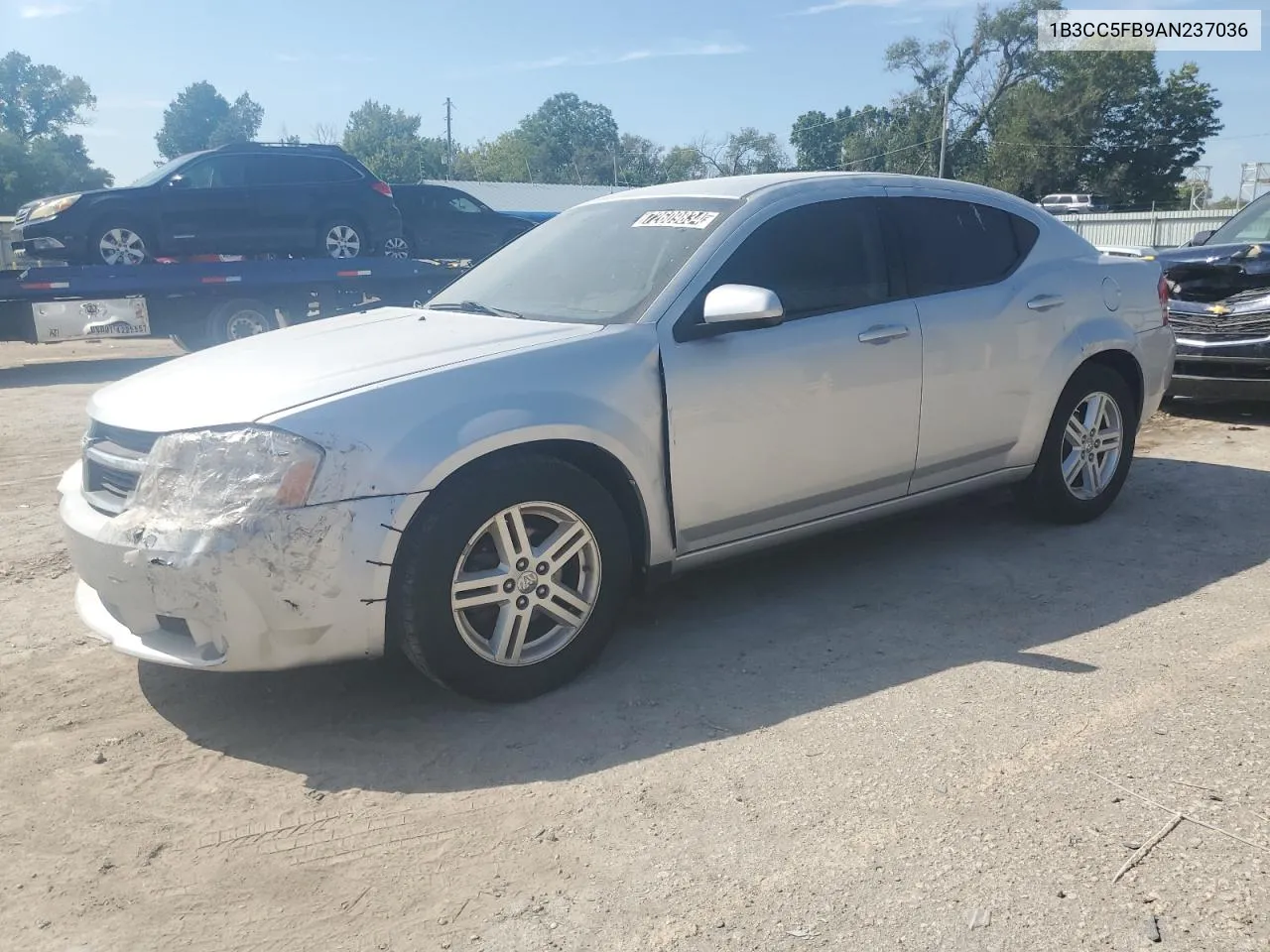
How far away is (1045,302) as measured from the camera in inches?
201

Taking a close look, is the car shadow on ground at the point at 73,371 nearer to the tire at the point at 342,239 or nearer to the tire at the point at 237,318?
the tire at the point at 237,318

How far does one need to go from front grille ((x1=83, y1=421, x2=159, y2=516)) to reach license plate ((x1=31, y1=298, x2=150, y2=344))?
10.6 metres

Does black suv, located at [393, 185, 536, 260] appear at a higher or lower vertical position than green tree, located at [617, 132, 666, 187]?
lower

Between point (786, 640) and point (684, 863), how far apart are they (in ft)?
5.06

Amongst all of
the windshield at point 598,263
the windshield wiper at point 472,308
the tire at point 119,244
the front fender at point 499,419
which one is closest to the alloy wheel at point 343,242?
the tire at point 119,244

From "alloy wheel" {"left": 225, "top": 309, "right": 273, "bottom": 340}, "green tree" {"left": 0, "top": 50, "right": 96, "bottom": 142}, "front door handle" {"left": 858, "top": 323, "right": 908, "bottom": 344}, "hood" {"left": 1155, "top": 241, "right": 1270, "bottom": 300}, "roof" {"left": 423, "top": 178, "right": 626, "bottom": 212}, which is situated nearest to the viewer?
"front door handle" {"left": 858, "top": 323, "right": 908, "bottom": 344}

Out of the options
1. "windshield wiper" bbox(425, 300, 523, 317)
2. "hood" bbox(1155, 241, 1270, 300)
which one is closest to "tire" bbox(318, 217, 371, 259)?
"hood" bbox(1155, 241, 1270, 300)

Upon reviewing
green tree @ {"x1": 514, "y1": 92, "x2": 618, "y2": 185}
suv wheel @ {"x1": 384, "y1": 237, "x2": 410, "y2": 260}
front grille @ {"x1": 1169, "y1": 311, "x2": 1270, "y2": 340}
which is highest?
green tree @ {"x1": 514, "y1": 92, "x2": 618, "y2": 185}

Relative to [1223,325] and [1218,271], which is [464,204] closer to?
[1218,271]

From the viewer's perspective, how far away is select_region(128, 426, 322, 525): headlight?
3.15 m

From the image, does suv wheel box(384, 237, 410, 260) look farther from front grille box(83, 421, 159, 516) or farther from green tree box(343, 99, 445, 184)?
green tree box(343, 99, 445, 184)

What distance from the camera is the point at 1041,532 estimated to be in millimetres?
5445

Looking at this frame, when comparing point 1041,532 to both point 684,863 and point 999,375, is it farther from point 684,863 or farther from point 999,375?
point 684,863

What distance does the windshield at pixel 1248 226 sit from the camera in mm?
8883
